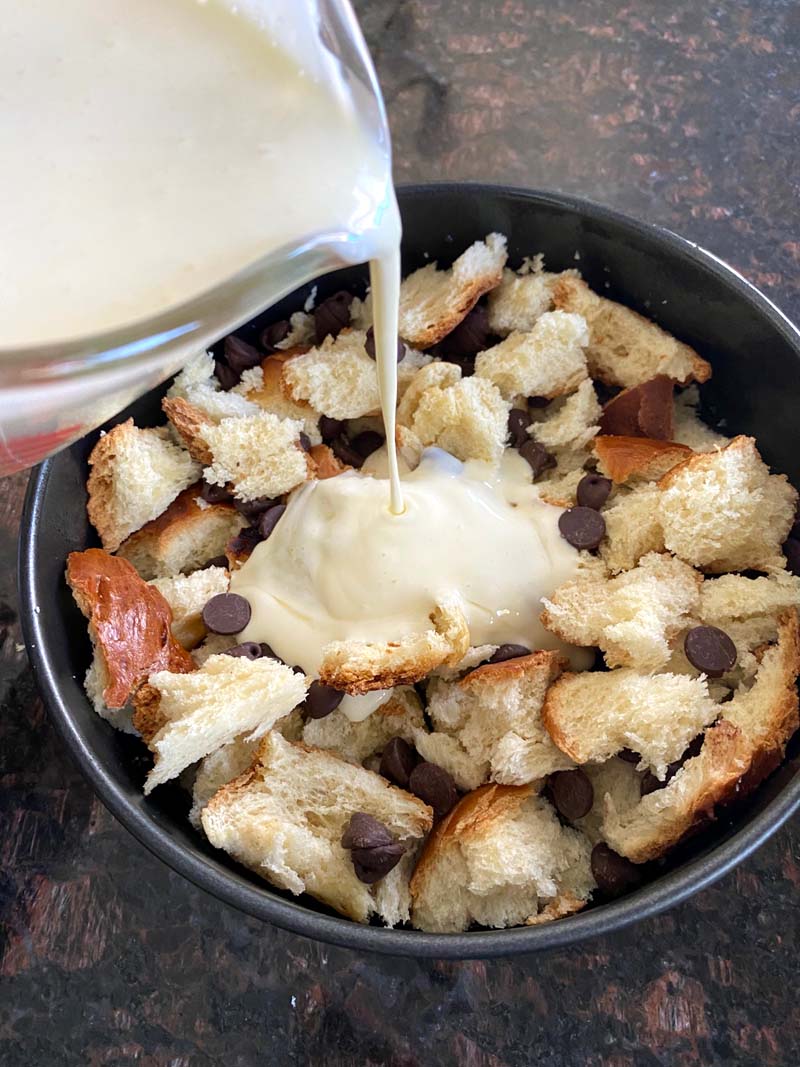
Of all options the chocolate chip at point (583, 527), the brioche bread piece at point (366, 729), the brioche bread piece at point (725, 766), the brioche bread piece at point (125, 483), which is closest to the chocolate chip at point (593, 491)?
the chocolate chip at point (583, 527)

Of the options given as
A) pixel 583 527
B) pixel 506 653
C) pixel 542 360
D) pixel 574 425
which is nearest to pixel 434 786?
pixel 506 653

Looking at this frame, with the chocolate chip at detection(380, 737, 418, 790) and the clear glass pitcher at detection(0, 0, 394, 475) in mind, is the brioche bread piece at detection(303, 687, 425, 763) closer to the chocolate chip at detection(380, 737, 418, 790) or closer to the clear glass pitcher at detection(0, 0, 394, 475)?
the chocolate chip at detection(380, 737, 418, 790)

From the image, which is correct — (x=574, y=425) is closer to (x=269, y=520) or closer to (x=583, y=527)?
(x=583, y=527)

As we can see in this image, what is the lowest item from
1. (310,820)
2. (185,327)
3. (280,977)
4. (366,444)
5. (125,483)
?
(280,977)

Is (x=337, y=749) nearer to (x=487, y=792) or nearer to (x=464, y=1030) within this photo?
(x=487, y=792)

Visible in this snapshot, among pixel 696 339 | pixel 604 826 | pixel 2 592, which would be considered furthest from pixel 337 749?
pixel 696 339

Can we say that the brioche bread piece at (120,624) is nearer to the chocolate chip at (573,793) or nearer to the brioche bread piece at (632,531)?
the chocolate chip at (573,793)
